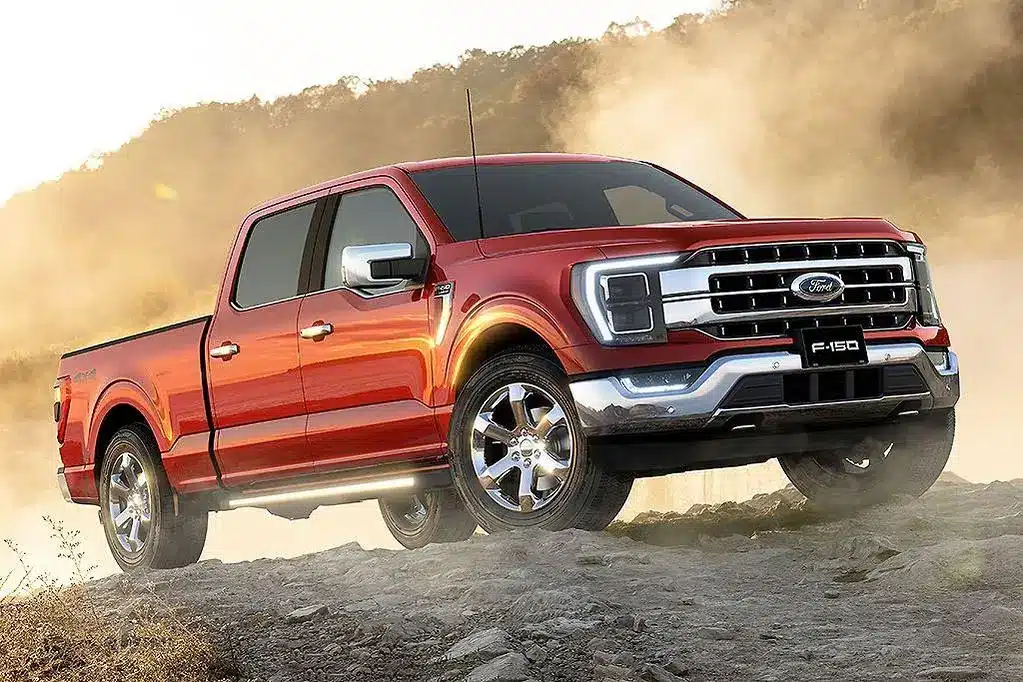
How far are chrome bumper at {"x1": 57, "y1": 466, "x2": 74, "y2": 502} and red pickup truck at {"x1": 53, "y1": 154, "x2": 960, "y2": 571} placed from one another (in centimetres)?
129

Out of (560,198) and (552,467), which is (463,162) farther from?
(552,467)

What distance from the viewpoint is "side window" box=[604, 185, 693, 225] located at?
8.95m

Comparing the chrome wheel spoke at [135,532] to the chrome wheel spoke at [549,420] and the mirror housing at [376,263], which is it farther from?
the chrome wheel spoke at [549,420]

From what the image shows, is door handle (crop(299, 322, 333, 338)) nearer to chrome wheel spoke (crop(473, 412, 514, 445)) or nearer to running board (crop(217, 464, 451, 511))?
running board (crop(217, 464, 451, 511))

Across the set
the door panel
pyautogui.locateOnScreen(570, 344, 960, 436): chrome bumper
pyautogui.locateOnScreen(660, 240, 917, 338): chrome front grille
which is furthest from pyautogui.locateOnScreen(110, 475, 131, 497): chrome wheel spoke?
pyautogui.locateOnScreen(660, 240, 917, 338): chrome front grille

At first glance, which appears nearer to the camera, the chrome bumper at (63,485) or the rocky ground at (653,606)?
the rocky ground at (653,606)

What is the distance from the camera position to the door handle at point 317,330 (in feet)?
28.3

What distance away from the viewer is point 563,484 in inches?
289

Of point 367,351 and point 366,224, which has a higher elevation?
point 366,224

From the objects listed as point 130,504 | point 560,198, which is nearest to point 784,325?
point 560,198

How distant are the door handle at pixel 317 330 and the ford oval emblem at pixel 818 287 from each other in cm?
253

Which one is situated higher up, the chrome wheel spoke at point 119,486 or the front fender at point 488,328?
the front fender at point 488,328

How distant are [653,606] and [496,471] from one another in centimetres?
132

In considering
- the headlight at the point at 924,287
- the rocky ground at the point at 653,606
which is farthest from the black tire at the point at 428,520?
the headlight at the point at 924,287
